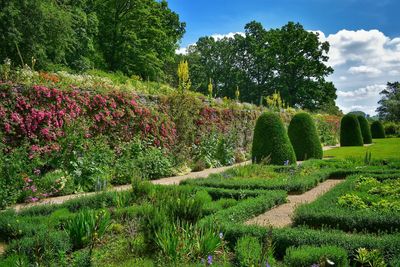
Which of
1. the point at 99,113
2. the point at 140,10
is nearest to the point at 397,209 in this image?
the point at 99,113

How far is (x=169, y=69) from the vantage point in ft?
155

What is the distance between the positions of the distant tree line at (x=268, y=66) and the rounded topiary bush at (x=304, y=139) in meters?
23.7

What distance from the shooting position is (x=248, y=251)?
384 centimetres

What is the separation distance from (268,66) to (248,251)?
142 feet

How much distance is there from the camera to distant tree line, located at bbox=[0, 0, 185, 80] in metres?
18.7

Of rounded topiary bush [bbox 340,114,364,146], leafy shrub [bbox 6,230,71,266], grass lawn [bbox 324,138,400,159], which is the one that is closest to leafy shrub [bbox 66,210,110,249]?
leafy shrub [bbox 6,230,71,266]

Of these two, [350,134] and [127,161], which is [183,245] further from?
[350,134]

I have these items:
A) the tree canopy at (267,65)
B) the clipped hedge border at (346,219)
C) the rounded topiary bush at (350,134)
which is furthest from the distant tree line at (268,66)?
the clipped hedge border at (346,219)

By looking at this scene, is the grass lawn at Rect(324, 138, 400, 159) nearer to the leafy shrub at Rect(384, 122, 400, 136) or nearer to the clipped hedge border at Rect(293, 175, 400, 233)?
the clipped hedge border at Rect(293, 175, 400, 233)

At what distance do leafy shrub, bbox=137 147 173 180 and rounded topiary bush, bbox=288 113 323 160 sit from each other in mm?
5697

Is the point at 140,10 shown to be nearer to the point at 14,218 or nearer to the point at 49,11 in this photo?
the point at 49,11

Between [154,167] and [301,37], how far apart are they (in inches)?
1465

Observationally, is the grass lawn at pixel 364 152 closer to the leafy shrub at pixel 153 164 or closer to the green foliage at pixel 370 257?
the leafy shrub at pixel 153 164

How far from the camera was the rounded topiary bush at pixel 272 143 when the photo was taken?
11828 mm
